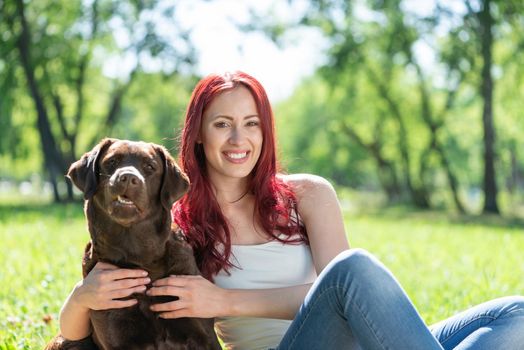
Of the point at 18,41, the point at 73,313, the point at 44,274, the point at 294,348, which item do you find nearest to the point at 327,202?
the point at 294,348

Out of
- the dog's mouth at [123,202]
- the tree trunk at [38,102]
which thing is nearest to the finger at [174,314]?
the dog's mouth at [123,202]

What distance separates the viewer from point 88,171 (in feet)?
11.2

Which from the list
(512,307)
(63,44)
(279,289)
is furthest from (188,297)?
(63,44)

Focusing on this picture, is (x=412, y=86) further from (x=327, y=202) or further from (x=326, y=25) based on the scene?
(x=327, y=202)

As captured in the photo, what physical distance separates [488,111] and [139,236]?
20948 millimetres

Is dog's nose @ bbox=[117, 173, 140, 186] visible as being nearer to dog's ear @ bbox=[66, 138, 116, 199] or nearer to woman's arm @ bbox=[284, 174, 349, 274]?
dog's ear @ bbox=[66, 138, 116, 199]

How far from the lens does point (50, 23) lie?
2545 centimetres

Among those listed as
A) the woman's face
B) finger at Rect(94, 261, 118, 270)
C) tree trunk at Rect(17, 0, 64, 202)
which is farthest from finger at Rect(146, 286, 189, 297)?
tree trunk at Rect(17, 0, 64, 202)

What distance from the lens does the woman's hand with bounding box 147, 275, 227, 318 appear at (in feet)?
11.3

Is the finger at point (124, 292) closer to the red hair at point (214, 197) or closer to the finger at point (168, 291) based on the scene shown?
the finger at point (168, 291)

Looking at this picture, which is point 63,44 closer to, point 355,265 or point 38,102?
point 38,102

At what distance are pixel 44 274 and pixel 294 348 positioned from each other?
4885 mm

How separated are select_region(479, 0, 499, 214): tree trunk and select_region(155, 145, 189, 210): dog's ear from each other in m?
20.6

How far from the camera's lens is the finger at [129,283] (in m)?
3.33
